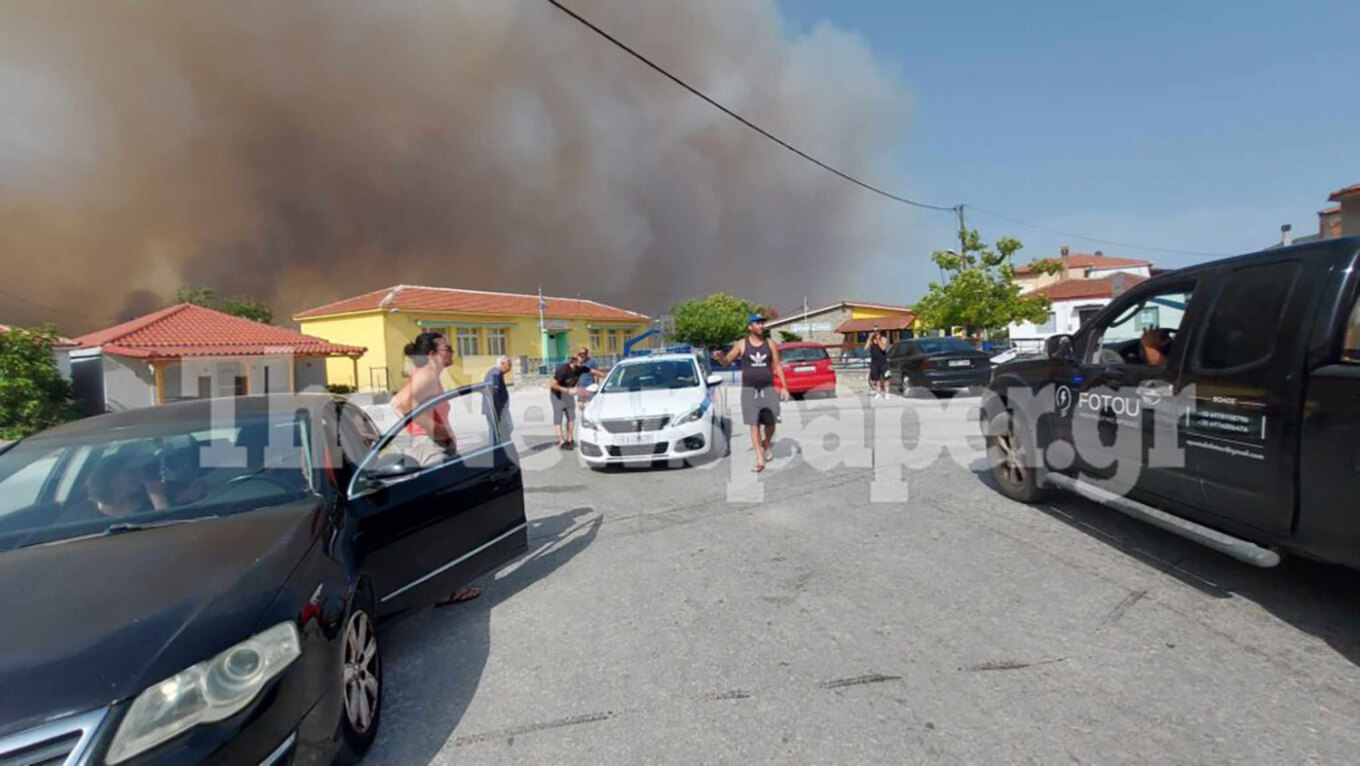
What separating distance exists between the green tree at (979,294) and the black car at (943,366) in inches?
526

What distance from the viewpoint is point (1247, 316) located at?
3453 millimetres

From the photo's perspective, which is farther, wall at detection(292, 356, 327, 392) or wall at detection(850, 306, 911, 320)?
wall at detection(850, 306, 911, 320)

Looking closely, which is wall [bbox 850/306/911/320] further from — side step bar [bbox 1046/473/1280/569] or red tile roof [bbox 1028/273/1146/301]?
side step bar [bbox 1046/473/1280/569]

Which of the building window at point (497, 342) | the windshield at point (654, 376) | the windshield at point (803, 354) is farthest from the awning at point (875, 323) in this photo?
the windshield at point (654, 376)

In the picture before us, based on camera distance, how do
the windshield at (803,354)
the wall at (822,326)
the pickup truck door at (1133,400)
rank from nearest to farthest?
the pickup truck door at (1133,400) < the windshield at (803,354) < the wall at (822,326)

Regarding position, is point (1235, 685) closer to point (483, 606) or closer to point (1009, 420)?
point (1009, 420)

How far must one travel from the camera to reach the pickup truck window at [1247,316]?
10.7 ft

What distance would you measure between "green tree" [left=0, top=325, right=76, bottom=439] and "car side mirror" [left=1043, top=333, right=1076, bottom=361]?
61.9 ft

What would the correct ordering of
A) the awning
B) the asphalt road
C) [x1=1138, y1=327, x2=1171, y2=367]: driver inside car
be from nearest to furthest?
1. the asphalt road
2. [x1=1138, y1=327, x2=1171, y2=367]: driver inside car
3. the awning

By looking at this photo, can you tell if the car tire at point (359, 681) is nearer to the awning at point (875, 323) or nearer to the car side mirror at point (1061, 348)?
the car side mirror at point (1061, 348)

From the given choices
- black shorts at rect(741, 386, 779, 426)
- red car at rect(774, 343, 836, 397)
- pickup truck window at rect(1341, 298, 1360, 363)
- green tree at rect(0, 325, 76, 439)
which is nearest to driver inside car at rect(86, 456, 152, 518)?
pickup truck window at rect(1341, 298, 1360, 363)

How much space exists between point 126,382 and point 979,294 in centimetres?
3081

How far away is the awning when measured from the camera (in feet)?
166

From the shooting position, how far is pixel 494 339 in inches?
1423
